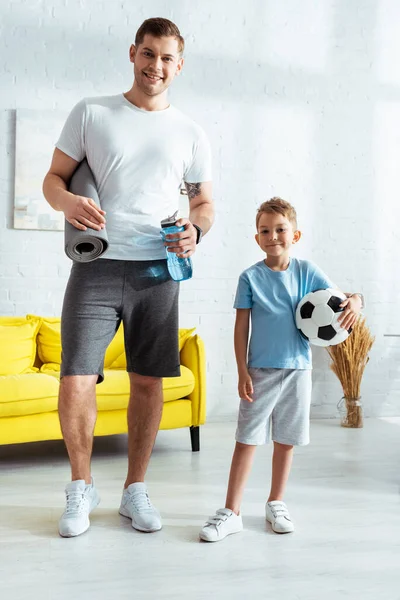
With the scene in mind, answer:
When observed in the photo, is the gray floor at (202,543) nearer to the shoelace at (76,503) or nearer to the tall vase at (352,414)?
the shoelace at (76,503)

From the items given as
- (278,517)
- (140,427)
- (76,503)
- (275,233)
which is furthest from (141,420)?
(275,233)

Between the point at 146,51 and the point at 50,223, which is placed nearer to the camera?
the point at 146,51

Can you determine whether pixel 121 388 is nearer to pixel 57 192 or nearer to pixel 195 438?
pixel 195 438

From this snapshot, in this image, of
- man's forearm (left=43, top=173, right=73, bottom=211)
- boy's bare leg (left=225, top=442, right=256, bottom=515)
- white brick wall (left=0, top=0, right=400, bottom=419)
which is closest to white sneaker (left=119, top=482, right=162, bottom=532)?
boy's bare leg (left=225, top=442, right=256, bottom=515)

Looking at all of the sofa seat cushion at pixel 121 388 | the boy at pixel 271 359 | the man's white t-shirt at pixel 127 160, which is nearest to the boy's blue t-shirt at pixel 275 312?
the boy at pixel 271 359

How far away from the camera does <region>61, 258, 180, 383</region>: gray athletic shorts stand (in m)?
2.44

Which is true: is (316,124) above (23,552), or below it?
above

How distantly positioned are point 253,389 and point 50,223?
7.44ft

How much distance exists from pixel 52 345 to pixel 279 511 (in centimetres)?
185

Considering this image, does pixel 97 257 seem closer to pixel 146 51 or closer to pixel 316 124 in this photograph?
pixel 146 51

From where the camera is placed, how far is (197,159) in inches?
102

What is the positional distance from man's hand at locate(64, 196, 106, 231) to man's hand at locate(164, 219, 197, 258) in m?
0.22

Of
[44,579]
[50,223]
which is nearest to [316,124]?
[50,223]

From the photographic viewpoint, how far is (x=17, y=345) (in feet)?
12.6
